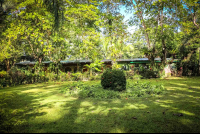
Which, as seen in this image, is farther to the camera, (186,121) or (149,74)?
(149,74)

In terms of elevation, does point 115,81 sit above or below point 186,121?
above

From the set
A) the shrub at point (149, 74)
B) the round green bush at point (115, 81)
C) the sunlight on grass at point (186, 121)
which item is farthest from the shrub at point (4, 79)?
the shrub at point (149, 74)

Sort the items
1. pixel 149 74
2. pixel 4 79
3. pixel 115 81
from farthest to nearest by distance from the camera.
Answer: pixel 149 74, pixel 4 79, pixel 115 81

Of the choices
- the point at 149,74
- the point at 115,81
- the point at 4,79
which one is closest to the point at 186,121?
the point at 115,81

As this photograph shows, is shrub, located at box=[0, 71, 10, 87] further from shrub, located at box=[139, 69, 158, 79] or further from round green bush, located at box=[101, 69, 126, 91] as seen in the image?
shrub, located at box=[139, 69, 158, 79]

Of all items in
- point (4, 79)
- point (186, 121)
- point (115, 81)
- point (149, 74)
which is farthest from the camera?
point (149, 74)

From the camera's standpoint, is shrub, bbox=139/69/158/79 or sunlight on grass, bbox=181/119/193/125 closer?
sunlight on grass, bbox=181/119/193/125

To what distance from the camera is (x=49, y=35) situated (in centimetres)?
1459

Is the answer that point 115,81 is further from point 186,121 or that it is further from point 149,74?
point 149,74

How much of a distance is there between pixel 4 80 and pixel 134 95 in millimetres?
10763

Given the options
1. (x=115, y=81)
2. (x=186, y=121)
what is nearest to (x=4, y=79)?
(x=115, y=81)

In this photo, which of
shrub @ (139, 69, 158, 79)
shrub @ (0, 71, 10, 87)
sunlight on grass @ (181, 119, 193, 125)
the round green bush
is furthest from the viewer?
shrub @ (139, 69, 158, 79)

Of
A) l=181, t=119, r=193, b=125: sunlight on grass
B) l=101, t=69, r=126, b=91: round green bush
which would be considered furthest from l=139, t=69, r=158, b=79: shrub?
l=181, t=119, r=193, b=125: sunlight on grass

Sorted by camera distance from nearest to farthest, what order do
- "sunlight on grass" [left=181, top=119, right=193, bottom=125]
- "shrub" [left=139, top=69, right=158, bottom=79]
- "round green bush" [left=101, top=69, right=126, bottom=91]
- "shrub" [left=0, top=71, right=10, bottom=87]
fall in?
"sunlight on grass" [left=181, top=119, right=193, bottom=125] < "round green bush" [left=101, top=69, right=126, bottom=91] < "shrub" [left=0, top=71, right=10, bottom=87] < "shrub" [left=139, top=69, right=158, bottom=79]
